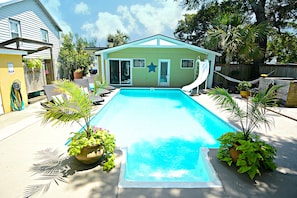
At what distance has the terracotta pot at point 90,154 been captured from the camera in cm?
312

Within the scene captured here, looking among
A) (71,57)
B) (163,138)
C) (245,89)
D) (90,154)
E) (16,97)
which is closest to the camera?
(90,154)

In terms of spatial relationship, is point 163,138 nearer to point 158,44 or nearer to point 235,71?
point 158,44

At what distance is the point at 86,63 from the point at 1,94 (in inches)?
446

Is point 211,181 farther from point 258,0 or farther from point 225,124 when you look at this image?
point 258,0

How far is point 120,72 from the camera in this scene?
47.8 feet

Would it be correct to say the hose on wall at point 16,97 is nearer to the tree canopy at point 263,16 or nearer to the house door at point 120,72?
the house door at point 120,72

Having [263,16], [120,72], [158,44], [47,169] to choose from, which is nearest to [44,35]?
[120,72]

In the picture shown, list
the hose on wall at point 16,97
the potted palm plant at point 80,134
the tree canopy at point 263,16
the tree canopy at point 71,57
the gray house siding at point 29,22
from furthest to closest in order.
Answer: the tree canopy at point 71,57, the tree canopy at point 263,16, the gray house siding at point 29,22, the hose on wall at point 16,97, the potted palm plant at point 80,134

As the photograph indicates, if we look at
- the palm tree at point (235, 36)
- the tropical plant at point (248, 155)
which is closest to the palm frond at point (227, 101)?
the tropical plant at point (248, 155)

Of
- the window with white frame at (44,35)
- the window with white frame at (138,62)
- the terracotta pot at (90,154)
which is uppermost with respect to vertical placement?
the window with white frame at (44,35)

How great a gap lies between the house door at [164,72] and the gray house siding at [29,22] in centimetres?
792

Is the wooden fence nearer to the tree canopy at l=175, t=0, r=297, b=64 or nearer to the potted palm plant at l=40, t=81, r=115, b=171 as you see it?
the tree canopy at l=175, t=0, r=297, b=64

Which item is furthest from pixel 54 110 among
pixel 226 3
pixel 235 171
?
pixel 226 3

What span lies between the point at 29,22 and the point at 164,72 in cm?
1019
